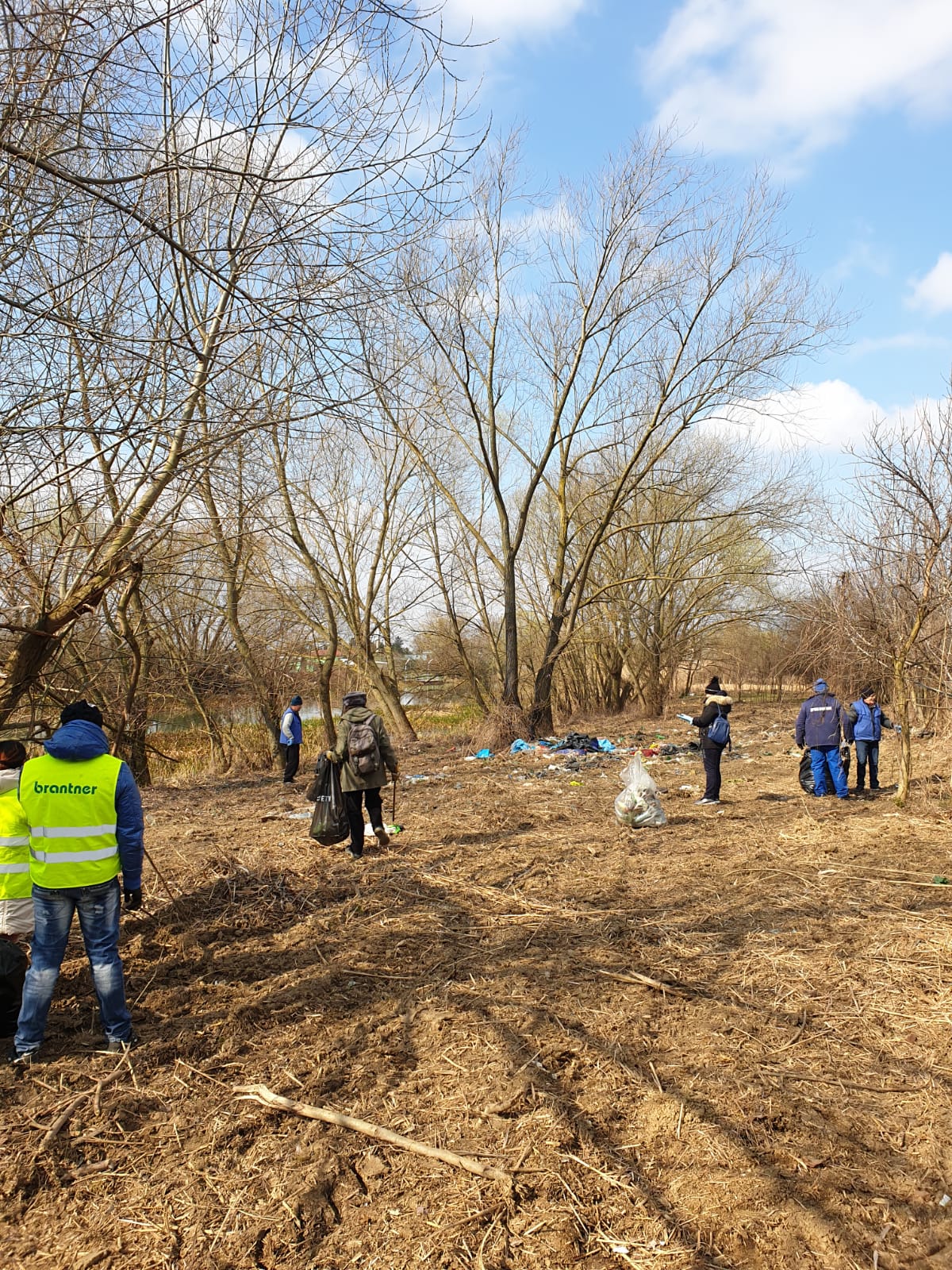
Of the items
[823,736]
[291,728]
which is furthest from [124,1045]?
[291,728]

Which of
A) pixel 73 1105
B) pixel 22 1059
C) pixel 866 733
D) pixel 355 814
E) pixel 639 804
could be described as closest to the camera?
pixel 73 1105

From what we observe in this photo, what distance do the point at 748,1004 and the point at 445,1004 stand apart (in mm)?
1623

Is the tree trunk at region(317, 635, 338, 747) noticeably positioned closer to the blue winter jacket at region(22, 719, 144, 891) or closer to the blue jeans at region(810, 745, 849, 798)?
the blue jeans at region(810, 745, 849, 798)

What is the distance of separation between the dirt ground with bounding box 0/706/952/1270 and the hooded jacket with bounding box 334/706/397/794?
72 centimetres

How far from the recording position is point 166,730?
21281 mm

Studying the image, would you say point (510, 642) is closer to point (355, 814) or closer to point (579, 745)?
point (579, 745)

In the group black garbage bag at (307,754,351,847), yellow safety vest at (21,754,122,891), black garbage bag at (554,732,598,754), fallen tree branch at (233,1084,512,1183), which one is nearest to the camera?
fallen tree branch at (233,1084,512,1183)

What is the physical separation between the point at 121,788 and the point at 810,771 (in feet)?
32.2

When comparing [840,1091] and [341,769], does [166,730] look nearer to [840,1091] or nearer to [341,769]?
[341,769]

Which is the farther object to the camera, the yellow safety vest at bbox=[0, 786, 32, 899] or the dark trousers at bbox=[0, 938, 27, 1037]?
the yellow safety vest at bbox=[0, 786, 32, 899]

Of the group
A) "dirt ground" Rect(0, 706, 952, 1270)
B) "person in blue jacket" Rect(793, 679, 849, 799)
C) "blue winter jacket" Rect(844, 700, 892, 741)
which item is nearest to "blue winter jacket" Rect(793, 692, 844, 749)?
"person in blue jacket" Rect(793, 679, 849, 799)

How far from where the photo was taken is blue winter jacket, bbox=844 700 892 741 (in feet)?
36.2

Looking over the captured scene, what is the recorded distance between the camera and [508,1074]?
3688 millimetres

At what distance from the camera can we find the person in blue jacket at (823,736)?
10.3 meters
